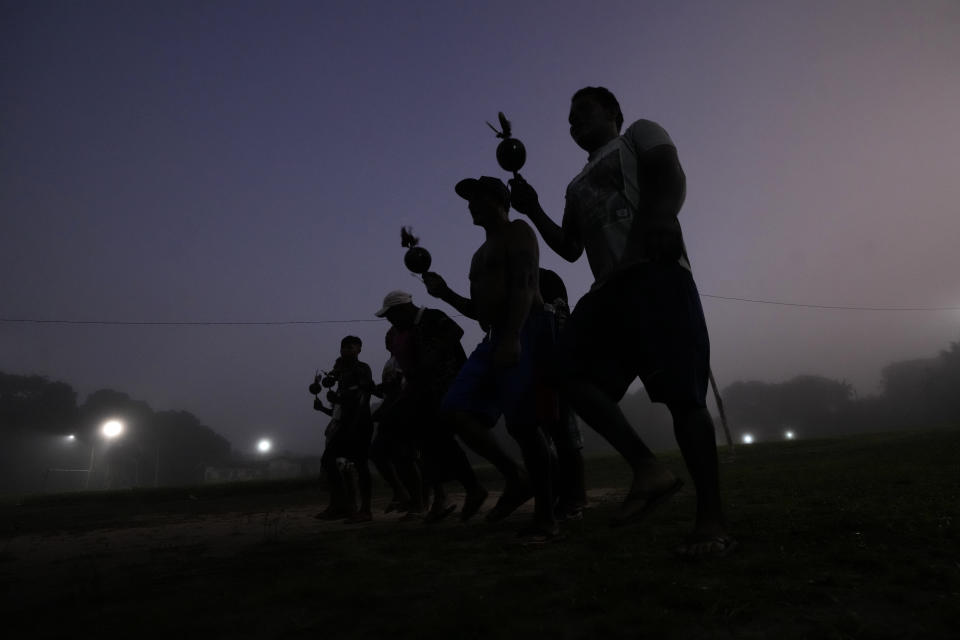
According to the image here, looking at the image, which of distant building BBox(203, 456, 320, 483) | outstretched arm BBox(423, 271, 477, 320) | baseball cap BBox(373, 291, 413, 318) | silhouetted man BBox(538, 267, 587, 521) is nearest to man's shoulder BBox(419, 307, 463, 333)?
baseball cap BBox(373, 291, 413, 318)

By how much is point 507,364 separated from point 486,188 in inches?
52.8

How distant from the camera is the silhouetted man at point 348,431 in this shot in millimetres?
5645

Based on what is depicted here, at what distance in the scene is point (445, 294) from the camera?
4277 mm

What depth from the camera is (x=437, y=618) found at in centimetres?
153

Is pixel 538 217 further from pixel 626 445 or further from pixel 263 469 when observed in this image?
pixel 263 469

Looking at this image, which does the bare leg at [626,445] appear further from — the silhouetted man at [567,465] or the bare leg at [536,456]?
the silhouetted man at [567,465]

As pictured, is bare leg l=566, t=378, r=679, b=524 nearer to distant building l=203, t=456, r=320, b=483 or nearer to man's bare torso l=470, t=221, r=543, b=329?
man's bare torso l=470, t=221, r=543, b=329

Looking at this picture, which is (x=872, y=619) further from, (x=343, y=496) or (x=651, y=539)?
(x=343, y=496)

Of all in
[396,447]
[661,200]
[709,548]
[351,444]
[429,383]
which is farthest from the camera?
[351,444]

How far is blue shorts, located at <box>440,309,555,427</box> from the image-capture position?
10.8ft

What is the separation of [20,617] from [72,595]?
33 cm

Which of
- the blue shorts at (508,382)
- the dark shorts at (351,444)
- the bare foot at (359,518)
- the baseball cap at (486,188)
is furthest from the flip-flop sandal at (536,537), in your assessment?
the dark shorts at (351,444)

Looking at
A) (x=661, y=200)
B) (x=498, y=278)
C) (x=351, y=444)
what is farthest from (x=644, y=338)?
(x=351, y=444)

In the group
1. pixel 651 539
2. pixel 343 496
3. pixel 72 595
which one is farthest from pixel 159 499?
pixel 651 539
